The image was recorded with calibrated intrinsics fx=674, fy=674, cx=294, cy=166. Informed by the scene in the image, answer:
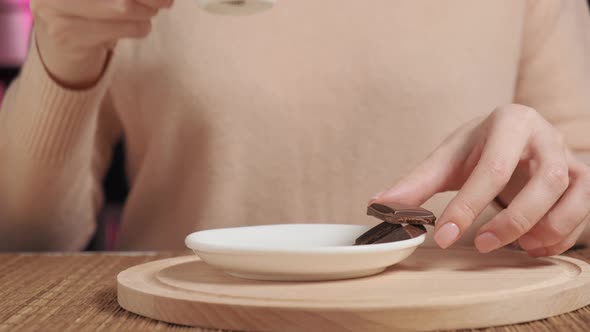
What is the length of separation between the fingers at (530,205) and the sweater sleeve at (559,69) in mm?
567

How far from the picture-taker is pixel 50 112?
1.03 metres

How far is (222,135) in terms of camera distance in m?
1.17

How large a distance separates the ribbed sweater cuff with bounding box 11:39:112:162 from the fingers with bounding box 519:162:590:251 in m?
0.66

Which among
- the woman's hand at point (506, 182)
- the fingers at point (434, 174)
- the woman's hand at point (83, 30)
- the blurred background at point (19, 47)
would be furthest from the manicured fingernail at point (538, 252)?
the blurred background at point (19, 47)

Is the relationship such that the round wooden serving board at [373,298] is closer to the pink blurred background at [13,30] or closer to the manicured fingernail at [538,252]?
the manicured fingernail at [538,252]

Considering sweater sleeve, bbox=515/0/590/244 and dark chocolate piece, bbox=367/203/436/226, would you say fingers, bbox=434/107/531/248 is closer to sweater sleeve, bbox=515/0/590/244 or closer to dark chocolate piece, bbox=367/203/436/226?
dark chocolate piece, bbox=367/203/436/226

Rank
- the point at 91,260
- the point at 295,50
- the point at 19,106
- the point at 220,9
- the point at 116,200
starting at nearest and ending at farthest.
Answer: the point at 220,9, the point at 91,260, the point at 19,106, the point at 295,50, the point at 116,200

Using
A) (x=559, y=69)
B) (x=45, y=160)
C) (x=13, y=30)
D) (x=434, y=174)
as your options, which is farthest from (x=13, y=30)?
(x=434, y=174)

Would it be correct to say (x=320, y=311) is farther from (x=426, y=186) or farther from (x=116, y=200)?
(x=116, y=200)

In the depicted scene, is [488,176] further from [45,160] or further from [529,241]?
[45,160]

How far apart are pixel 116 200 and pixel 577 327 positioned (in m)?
1.62

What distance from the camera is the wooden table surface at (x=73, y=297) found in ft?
1.77


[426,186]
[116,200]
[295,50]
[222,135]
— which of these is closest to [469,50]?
[295,50]

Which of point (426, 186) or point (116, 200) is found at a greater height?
point (426, 186)
